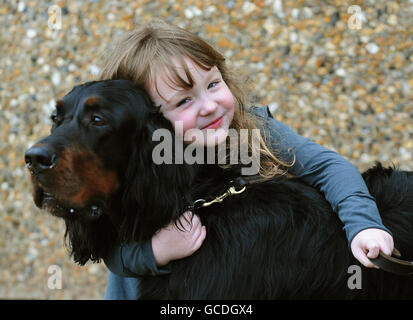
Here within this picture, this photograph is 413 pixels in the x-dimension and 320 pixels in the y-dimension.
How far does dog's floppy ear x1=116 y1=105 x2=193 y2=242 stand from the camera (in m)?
1.64

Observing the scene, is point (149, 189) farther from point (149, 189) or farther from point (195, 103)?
point (195, 103)

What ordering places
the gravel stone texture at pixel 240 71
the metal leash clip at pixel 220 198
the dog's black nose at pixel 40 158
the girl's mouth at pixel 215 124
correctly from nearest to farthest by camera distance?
1. the dog's black nose at pixel 40 158
2. the metal leash clip at pixel 220 198
3. the girl's mouth at pixel 215 124
4. the gravel stone texture at pixel 240 71

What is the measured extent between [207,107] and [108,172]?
0.43 metres

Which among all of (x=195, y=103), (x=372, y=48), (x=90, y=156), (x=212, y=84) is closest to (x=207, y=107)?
(x=195, y=103)

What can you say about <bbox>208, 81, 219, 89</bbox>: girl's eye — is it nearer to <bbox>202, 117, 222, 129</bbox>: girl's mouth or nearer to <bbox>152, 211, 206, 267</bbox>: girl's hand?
<bbox>202, 117, 222, 129</bbox>: girl's mouth

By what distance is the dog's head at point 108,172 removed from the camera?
151 centimetres

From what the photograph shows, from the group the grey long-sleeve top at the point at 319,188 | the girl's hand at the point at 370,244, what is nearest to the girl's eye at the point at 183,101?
the grey long-sleeve top at the point at 319,188

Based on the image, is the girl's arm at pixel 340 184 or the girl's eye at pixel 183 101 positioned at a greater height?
the girl's eye at pixel 183 101

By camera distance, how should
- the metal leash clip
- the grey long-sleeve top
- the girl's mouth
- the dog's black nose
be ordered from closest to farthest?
1. the dog's black nose
2. the grey long-sleeve top
3. the metal leash clip
4. the girl's mouth

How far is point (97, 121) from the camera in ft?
5.20

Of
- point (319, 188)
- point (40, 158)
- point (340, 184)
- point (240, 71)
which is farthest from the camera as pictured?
point (240, 71)

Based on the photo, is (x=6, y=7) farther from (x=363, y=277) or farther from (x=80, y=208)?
(x=363, y=277)

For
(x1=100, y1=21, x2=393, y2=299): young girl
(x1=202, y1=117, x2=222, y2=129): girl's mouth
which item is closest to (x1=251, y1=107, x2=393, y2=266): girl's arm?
(x1=100, y1=21, x2=393, y2=299): young girl

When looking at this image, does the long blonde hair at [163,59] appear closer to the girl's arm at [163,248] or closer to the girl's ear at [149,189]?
the girl's ear at [149,189]
